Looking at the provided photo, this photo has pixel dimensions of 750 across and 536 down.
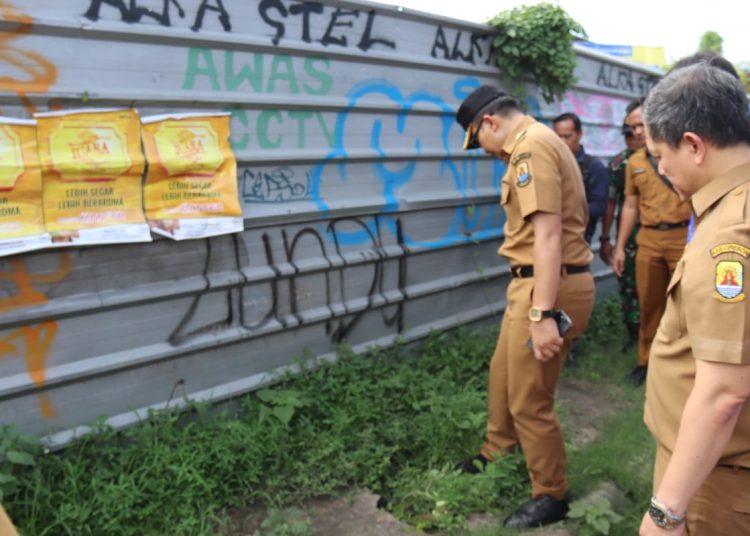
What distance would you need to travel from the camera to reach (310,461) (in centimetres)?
340

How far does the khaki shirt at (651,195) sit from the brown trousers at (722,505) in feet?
10.5

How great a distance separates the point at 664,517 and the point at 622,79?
624cm

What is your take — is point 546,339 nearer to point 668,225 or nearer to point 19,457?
point 19,457

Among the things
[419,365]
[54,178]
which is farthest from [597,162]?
[54,178]

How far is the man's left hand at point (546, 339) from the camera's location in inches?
113

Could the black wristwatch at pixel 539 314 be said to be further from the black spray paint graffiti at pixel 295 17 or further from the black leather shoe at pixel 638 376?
the black leather shoe at pixel 638 376

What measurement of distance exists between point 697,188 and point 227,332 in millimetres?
2511

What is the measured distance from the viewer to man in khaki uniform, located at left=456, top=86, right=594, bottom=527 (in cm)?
287

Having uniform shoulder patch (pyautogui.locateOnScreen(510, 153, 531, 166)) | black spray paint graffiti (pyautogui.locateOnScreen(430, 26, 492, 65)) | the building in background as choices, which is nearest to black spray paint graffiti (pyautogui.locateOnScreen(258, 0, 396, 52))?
black spray paint graffiti (pyautogui.locateOnScreen(430, 26, 492, 65))

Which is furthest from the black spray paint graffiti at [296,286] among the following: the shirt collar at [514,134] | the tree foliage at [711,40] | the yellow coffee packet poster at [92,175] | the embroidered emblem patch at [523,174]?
the tree foliage at [711,40]

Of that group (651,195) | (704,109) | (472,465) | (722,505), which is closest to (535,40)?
(651,195)

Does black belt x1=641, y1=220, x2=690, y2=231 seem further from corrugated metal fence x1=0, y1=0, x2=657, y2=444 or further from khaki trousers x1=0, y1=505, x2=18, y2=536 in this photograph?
khaki trousers x1=0, y1=505, x2=18, y2=536

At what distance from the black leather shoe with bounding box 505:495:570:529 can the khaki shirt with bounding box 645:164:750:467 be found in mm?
1371

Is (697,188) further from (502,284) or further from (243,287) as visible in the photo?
(502,284)
